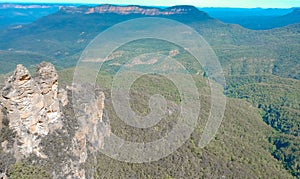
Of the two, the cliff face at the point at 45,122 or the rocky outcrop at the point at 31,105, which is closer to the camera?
the rocky outcrop at the point at 31,105

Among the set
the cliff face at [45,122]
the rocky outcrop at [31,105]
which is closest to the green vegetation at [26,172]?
the cliff face at [45,122]

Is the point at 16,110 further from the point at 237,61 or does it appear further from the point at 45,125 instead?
the point at 237,61

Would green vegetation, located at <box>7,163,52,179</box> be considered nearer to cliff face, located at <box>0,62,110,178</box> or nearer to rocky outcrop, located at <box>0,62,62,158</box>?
cliff face, located at <box>0,62,110,178</box>

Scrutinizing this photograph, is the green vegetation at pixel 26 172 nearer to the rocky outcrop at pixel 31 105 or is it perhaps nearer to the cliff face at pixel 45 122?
the cliff face at pixel 45 122

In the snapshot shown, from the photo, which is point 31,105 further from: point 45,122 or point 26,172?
point 26,172

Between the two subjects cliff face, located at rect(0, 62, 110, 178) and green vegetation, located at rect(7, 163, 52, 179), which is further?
cliff face, located at rect(0, 62, 110, 178)

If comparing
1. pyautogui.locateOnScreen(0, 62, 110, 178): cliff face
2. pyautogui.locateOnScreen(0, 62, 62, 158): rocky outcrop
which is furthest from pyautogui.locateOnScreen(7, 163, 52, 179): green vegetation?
pyautogui.locateOnScreen(0, 62, 62, 158): rocky outcrop

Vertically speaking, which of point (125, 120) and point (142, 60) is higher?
point (125, 120)

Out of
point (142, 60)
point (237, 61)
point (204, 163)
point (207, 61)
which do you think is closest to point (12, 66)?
point (142, 60)
